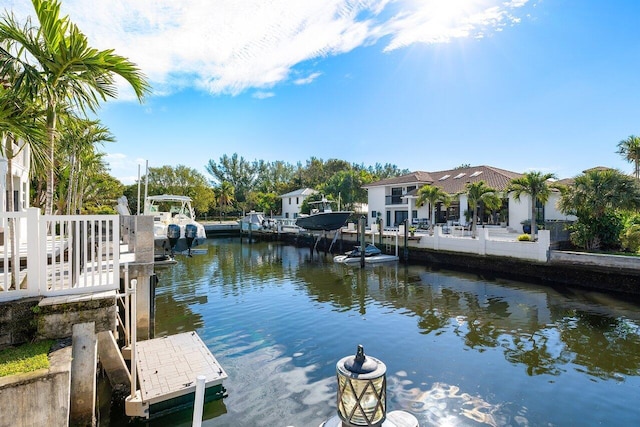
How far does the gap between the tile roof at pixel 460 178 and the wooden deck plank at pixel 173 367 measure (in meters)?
24.1

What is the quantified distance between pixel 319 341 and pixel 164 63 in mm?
9335

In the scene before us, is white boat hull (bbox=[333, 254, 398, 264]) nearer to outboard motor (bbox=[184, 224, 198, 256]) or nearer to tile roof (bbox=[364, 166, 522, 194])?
outboard motor (bbox=[184, 224, 198, 256])

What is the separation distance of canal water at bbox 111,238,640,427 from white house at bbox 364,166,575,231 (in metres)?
10.3

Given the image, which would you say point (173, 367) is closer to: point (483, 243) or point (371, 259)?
point (371, 259)

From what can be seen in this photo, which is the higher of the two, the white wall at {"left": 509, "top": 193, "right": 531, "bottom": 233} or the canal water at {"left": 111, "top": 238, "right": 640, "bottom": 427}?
the white wall at {"left": 509, "top": 193, "right": 531, "bottom": 233}

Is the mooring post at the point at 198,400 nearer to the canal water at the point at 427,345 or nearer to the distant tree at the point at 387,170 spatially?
the canal water at the point at 427,345

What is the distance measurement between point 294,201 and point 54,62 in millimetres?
43837

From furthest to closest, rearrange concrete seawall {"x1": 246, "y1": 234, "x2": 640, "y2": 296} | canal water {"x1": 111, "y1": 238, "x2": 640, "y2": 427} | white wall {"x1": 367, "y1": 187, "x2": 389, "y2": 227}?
white wall {"x1": 367, "y1": 187, "x2": 389, "y2": 227} → concrete seawall {"x1": 246, "y1": 234, "x2": 640, "y2": 296} → canal water {"x1": 111, "y1": 238, "x2": 640, "y2": 427}

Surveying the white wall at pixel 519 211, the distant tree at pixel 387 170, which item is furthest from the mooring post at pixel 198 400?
the distant tree at pixel 387 170

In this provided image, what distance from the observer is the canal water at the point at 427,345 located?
5.92m

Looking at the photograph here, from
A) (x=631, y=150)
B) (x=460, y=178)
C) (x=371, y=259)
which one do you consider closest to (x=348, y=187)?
(x=460, y=178)

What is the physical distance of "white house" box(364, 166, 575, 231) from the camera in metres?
24.0

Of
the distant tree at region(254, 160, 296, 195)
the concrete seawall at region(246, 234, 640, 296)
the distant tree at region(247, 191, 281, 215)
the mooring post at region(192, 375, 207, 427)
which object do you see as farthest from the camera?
the distant tree at region(254, 160, 296, 195)

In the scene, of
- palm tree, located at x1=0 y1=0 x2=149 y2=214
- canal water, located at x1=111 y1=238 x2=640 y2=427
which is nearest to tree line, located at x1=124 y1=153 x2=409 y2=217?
canal water, located at x1=111 y1=238 x2=640 y2=427
